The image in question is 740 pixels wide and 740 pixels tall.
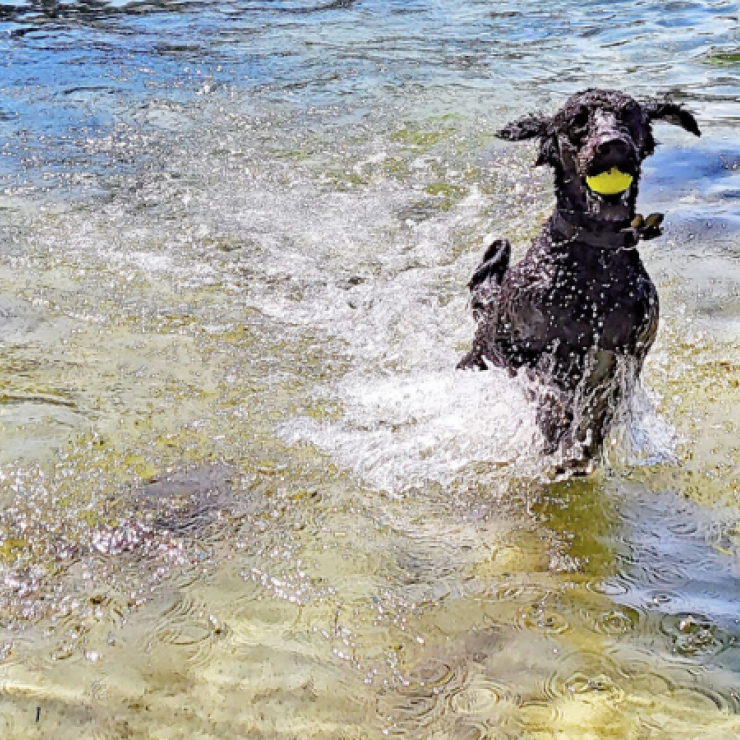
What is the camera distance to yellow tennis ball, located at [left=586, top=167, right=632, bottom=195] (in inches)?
133

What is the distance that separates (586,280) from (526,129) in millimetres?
713

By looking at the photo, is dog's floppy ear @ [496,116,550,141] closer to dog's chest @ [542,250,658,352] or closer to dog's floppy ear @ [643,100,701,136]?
dog's floppy ear @ [643,100,701,136]

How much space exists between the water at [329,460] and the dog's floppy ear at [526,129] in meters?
1.25

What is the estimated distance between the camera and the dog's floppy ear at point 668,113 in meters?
3.70

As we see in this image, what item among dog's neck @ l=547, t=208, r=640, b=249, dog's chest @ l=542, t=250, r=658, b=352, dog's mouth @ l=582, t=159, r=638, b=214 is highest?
dog's mouth @ l=582, t=159, r=638, b=214

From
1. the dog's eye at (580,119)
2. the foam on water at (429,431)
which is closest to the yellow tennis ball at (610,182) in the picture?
the dog's eye at (580,119)

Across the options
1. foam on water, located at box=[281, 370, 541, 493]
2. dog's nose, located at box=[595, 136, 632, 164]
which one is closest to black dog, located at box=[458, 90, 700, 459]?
dog's nose, located at box=[595, 136, 632, 164]

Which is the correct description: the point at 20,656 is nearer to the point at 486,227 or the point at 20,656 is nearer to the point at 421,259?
the point at 421,259

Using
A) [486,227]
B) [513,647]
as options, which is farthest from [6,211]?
[513,647]

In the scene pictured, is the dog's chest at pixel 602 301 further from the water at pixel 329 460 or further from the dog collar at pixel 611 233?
the water at pixel 329 460

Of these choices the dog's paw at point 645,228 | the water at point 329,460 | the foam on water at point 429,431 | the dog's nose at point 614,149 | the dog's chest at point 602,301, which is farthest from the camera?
the foam on water at point 429,431

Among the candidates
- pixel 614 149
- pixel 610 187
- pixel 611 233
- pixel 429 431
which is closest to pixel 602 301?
pixel 611 233

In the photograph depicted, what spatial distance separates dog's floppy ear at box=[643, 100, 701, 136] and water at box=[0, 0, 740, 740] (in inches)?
55.9

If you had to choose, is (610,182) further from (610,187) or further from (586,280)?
(586,280)
